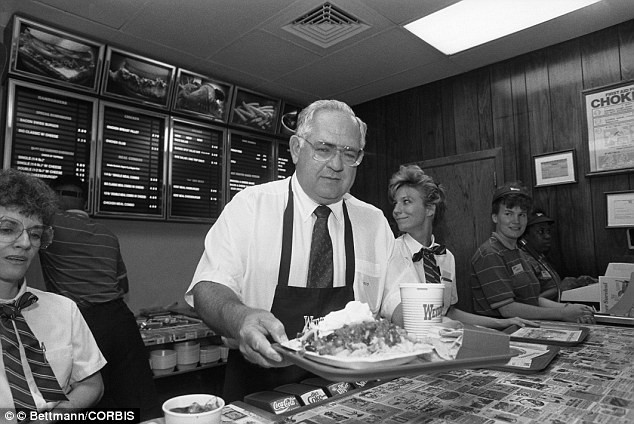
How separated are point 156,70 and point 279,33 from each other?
114 centimetres

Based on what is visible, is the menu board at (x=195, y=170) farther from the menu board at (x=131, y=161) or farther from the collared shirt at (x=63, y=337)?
A: the collared shirt at (x=63, y=337)

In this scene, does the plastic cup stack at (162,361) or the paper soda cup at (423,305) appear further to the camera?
the plastic cup stack at (162,361)

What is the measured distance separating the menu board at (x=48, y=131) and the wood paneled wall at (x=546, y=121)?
10.2ft

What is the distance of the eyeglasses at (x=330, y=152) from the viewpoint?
5.36ft

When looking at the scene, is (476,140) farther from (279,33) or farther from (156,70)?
(156,70)

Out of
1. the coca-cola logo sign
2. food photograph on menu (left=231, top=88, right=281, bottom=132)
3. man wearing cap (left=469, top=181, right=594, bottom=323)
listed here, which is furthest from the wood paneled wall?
the coca-cola logo sign

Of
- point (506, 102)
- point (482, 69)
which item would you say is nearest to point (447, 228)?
point (506, 102)

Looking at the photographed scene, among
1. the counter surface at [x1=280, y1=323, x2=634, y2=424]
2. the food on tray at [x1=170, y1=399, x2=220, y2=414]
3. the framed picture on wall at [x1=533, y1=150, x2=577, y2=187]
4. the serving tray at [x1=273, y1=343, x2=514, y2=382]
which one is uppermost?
the framed picture on wall at [x1=533, y1=150, x2=577, y2=187]

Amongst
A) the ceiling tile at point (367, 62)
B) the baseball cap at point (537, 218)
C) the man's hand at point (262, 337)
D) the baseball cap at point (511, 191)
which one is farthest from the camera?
the ceiling tile at point (367, 62)

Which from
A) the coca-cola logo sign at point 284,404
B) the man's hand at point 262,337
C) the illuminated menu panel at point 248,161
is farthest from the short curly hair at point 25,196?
the illuminated menu panel at point 248,161

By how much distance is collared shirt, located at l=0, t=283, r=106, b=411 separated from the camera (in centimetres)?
160

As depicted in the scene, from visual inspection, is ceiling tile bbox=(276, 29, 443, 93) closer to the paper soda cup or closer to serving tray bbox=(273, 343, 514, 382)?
the paper soda cup

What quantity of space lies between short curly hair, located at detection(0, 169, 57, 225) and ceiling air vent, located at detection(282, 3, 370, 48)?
7.01 ft

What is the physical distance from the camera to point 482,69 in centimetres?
407
